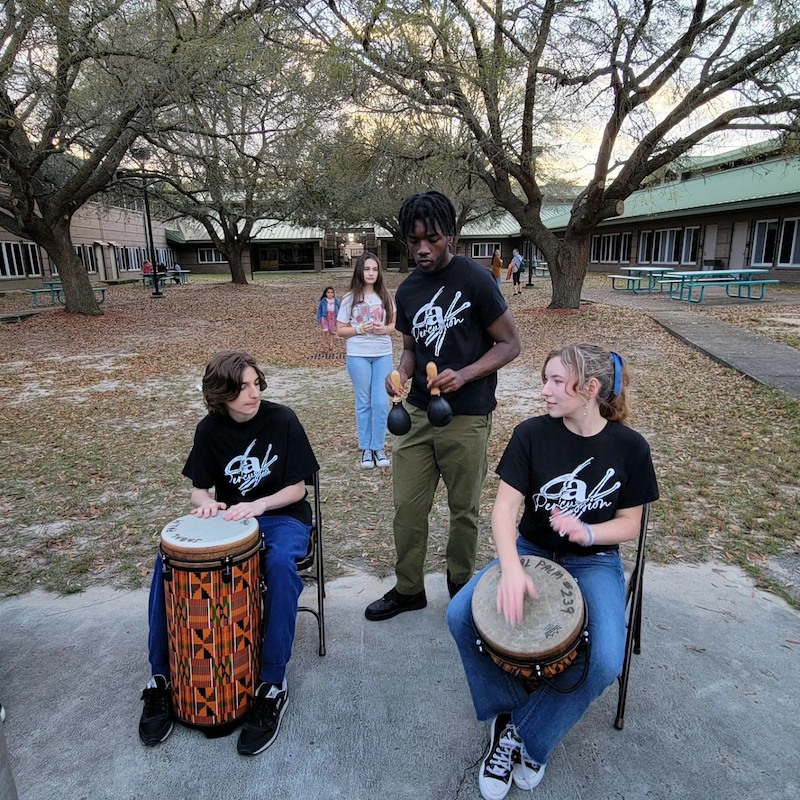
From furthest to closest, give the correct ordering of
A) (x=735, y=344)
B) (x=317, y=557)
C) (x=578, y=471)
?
(x=735, y=344), (x=317, y=557), (x=578, y=471)

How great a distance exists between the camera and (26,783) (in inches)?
81.8

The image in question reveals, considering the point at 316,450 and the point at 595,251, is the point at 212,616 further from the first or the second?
the point at 595,251

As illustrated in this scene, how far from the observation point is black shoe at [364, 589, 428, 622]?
9.89 feet

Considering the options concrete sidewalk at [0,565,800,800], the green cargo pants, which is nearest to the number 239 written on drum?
concrete sidewalk at [0,565,800,800]

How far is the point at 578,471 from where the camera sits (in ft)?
7.38

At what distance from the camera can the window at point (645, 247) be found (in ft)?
106

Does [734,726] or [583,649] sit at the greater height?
[583,649]

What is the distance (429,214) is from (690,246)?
99.3ft

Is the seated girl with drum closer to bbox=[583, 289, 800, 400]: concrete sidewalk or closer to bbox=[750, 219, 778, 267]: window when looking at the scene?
bbox=[583, 289, 800, 400]: concrete sidewalk

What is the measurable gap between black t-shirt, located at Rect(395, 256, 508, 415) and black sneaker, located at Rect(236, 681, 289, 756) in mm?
1385

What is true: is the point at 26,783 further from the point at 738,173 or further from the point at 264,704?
the point at 738,173

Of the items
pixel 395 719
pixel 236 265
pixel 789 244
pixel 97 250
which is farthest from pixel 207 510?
pixel 97 250

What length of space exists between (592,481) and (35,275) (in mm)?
32198

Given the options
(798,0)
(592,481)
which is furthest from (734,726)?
(798,0)
